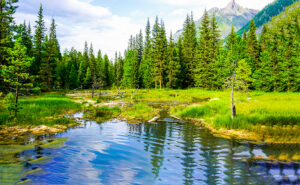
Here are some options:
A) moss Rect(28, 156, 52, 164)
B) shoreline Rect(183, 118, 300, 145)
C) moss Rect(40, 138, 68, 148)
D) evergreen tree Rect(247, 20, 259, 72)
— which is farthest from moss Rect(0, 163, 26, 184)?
evergreen tree Rect(247, 20, 259, 72)

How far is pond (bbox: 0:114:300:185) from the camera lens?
237 inches

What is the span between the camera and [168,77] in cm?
4888

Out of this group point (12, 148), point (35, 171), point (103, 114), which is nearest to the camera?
point (35, 171)

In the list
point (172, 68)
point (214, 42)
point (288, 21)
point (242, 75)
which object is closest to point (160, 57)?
point (172, 68)

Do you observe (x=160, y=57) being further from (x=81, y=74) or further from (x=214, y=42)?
(x=81, y=74)

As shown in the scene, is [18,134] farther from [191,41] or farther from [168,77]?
[191,41]

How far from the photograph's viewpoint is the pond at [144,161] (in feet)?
19.8

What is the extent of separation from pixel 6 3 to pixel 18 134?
26.8 meters

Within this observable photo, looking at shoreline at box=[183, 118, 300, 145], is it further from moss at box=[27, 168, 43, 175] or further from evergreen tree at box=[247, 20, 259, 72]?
evergreen tree at box=[247, 20, 259, 72]

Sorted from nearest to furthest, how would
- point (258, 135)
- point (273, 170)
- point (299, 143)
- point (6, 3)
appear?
point (273, 170)
point (299, 143)
point (258, 135)
point (6, 3)

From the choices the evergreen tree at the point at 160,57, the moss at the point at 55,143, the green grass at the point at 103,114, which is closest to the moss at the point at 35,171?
the moss at the point at 55,143

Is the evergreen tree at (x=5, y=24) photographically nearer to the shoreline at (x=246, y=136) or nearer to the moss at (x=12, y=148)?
the moss at (x=12, y=148)

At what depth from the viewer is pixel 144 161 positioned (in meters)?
7.63

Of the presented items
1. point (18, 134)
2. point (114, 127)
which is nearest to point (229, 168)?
point (114, 127)
